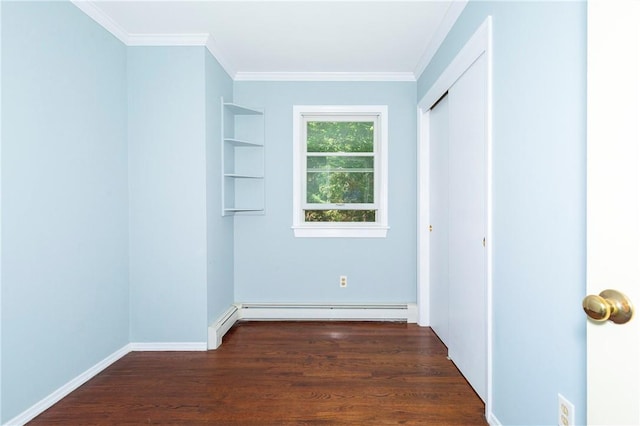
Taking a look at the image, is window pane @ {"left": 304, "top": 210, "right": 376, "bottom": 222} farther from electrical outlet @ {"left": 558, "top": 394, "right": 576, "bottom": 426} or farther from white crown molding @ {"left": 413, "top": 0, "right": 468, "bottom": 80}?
electrical outlet @ {"left": 558, "top": 394, "right": 576, "bottom": 426}

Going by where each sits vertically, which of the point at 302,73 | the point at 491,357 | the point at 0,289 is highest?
the point at 302,73

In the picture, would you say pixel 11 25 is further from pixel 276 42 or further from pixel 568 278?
pixel 568 278

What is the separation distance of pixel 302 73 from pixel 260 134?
2.41 feet

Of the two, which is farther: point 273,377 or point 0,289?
point 273,377

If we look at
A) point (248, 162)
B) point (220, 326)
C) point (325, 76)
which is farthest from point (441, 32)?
point (220, 326)

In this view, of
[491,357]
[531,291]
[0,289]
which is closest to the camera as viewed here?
[531,291]

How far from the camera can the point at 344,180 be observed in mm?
3594

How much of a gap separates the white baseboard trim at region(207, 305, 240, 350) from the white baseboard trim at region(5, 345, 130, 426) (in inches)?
26.1

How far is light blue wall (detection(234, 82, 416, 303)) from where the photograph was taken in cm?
345
